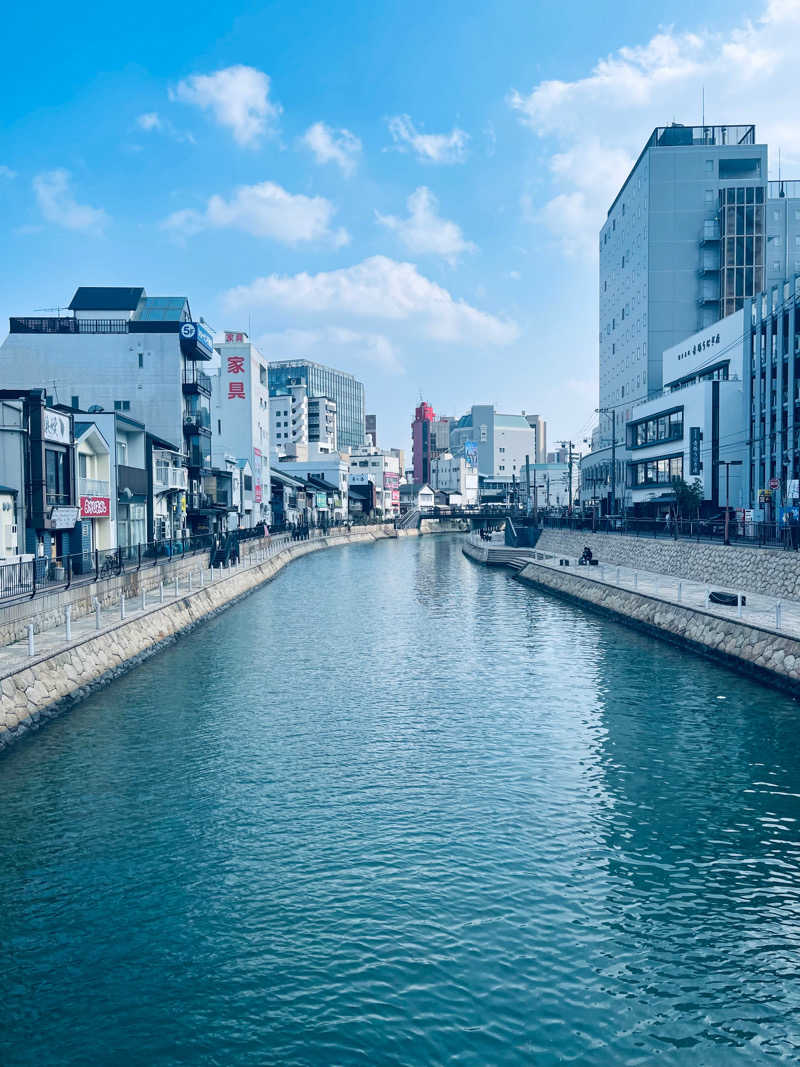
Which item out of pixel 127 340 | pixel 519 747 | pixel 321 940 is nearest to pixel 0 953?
pixel 321 940

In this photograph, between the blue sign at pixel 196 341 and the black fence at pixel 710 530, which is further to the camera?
the blue sign at pixel 196 341

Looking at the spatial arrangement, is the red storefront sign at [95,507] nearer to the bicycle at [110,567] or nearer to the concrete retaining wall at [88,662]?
the bicycle at [110,567]

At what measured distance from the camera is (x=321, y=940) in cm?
1280

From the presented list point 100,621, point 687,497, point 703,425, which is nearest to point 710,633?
point 100,621

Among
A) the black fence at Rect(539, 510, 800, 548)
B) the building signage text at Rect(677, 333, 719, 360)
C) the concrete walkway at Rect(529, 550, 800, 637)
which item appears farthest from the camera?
the building signage text at Rect(677, 333, 719, 360)

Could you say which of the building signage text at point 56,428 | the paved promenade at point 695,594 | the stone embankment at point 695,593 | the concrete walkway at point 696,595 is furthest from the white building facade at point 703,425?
the building signage text at point 56,428

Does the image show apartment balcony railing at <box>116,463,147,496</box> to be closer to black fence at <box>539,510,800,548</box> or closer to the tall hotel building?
black fence at <box>539,510,800,548</box>

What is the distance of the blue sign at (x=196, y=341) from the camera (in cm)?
7138

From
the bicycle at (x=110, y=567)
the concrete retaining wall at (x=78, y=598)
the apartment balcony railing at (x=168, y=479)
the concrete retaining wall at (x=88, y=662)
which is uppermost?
the apartment balcony railing at (x=168, y=479)

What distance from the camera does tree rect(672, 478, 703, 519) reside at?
68.6 metres

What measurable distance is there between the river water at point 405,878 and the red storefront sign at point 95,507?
67.5 ft

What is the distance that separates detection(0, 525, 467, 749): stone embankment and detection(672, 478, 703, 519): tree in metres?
40.4

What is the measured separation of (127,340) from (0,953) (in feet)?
217

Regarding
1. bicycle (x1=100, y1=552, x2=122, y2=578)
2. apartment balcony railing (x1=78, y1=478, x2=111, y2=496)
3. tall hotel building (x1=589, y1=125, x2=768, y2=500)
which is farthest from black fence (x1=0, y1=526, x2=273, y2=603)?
tall hotel building (x1=589, y1=125, x2=768, y2=500)
